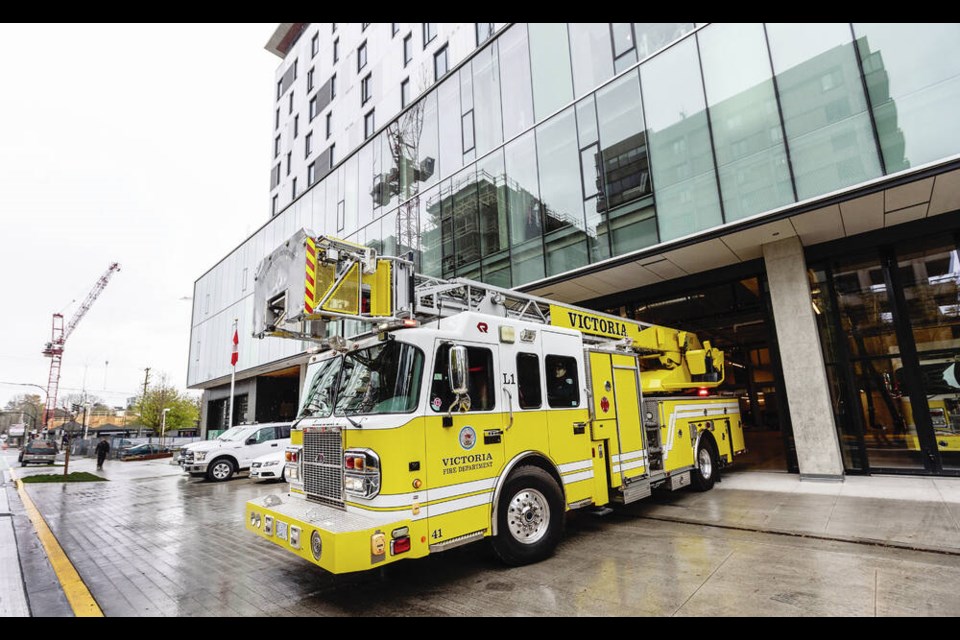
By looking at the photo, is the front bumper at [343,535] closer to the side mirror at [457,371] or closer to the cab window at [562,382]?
the side mirror at [457,371]

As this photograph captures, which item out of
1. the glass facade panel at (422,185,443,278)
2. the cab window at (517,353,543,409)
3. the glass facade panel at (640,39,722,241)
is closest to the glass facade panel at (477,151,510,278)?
the glass facade panel at (422,185,443,278)

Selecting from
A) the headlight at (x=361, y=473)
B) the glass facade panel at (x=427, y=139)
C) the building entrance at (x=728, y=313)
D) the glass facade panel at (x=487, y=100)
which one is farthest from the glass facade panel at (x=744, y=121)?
the glass facade panel at (x=427, y=139)

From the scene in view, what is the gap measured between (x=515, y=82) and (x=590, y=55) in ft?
8.38

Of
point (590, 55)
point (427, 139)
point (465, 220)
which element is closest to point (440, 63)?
point (427, 139)

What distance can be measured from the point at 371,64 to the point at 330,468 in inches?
1007

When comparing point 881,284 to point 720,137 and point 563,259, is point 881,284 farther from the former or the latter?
point 563,259

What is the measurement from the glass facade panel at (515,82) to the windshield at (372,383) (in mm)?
10910

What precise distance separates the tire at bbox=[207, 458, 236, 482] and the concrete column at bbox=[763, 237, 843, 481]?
15963 millimetres

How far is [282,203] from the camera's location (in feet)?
105

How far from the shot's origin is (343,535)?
154 inches

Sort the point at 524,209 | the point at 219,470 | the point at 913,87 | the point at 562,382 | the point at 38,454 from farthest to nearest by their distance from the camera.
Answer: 1. the point at 38,454
2. the point at 219,470
3. the point at 524,209
4. the point at 913,87
5. the point at 562,382

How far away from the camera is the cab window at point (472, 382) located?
482cm

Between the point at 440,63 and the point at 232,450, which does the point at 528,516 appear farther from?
the point at 440,63

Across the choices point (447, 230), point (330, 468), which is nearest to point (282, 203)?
point (447, 230)
